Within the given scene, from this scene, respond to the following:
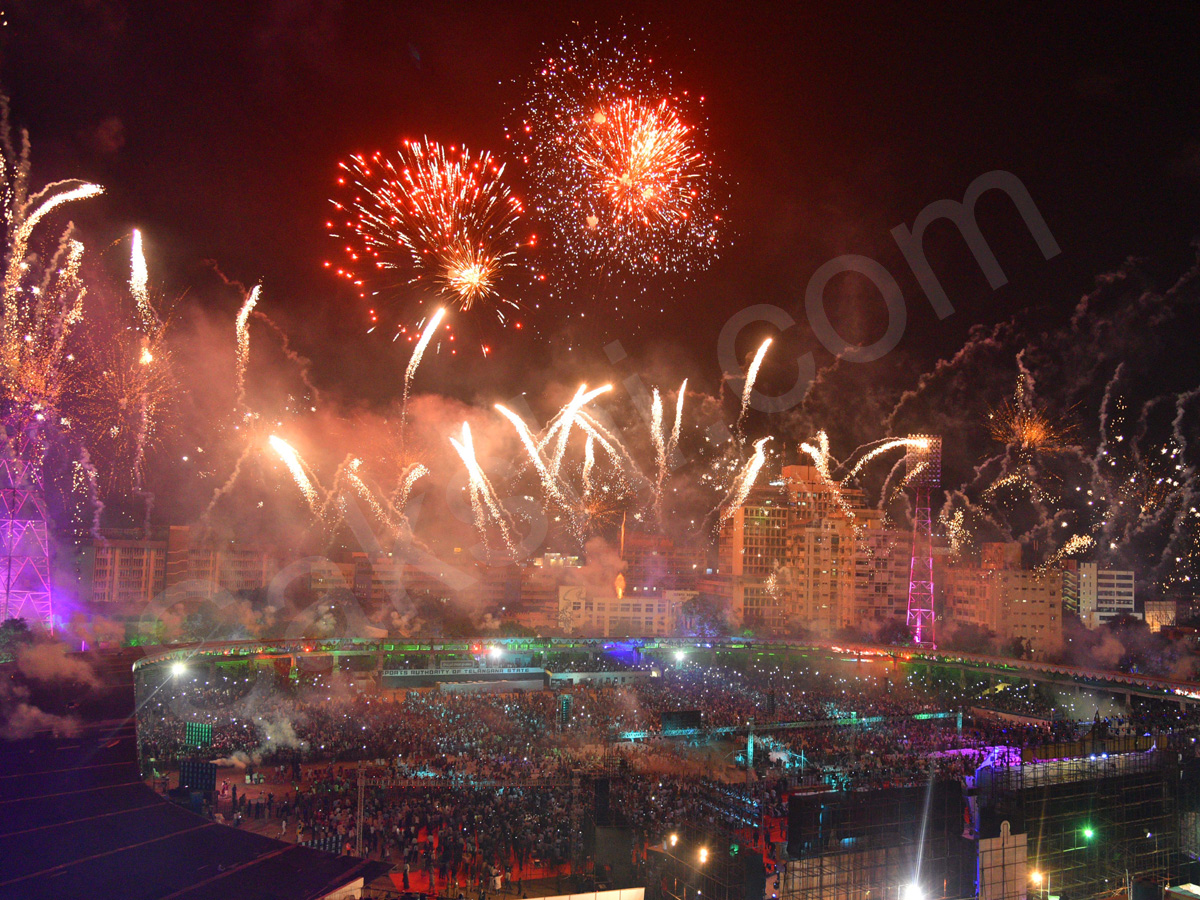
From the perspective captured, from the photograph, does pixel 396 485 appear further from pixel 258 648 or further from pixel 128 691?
pixel 128 691

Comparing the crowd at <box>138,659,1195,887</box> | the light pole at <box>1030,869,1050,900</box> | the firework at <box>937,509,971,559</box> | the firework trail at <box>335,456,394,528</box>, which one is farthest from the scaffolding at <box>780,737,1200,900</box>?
the firework at <box>937,509,971,559</box>

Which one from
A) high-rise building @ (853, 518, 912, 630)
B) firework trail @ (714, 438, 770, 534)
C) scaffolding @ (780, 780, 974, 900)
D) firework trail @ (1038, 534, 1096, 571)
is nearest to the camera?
scaffolding @ (780, 780, 974, 900)

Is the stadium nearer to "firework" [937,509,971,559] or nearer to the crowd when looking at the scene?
the crowd

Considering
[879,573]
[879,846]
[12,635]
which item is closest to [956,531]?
[879,573]

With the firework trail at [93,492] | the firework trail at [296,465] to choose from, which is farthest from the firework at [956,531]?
the firework trail at [93,492]

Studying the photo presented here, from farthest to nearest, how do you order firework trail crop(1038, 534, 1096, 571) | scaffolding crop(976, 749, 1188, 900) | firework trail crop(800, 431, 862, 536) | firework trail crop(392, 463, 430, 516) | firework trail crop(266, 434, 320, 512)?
1. firework trail crop(1038, 534, 1096, 571)
2. firework trail crop(392, 463, 430, 516)
3. firework trail crop(800, 431, 862, 536)
4. firework trail crop(266, 434, 320, 512)
5. scaffolding crop(976, 749, 1188, 900)
